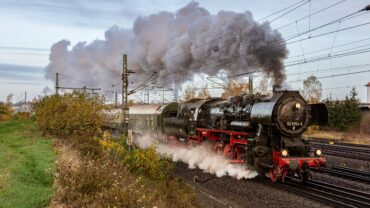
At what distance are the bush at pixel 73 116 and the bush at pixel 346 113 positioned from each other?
2739cm

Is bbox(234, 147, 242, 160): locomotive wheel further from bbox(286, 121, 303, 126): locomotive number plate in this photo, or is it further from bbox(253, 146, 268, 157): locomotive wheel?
bbox(286, 121, 303, 126): locomotive number plate

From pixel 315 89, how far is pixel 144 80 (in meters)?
44.8

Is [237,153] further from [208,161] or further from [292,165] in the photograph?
[292,165]

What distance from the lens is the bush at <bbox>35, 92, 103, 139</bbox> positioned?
75.6 ft

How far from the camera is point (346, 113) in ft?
139

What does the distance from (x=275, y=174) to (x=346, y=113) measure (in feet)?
101

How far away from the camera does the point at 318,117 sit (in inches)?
611

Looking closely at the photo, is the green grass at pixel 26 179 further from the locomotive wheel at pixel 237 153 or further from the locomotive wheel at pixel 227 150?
the locomotive wheel at pixel 237 153

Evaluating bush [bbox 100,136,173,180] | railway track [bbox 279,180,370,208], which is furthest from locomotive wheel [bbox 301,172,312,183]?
bush [bbox 100,136,173,180]

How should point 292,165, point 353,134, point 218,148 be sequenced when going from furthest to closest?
point 353,134 → point 218,148 → point 292,165

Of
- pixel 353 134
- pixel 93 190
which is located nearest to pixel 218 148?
pixel 93 190

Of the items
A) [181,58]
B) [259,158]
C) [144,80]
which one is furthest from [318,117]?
[144,80]

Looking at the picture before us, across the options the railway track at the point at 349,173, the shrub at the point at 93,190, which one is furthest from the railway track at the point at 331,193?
the shrub at the point at 93,190

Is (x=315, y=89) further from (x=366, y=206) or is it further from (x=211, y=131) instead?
(x=366, y=206)
